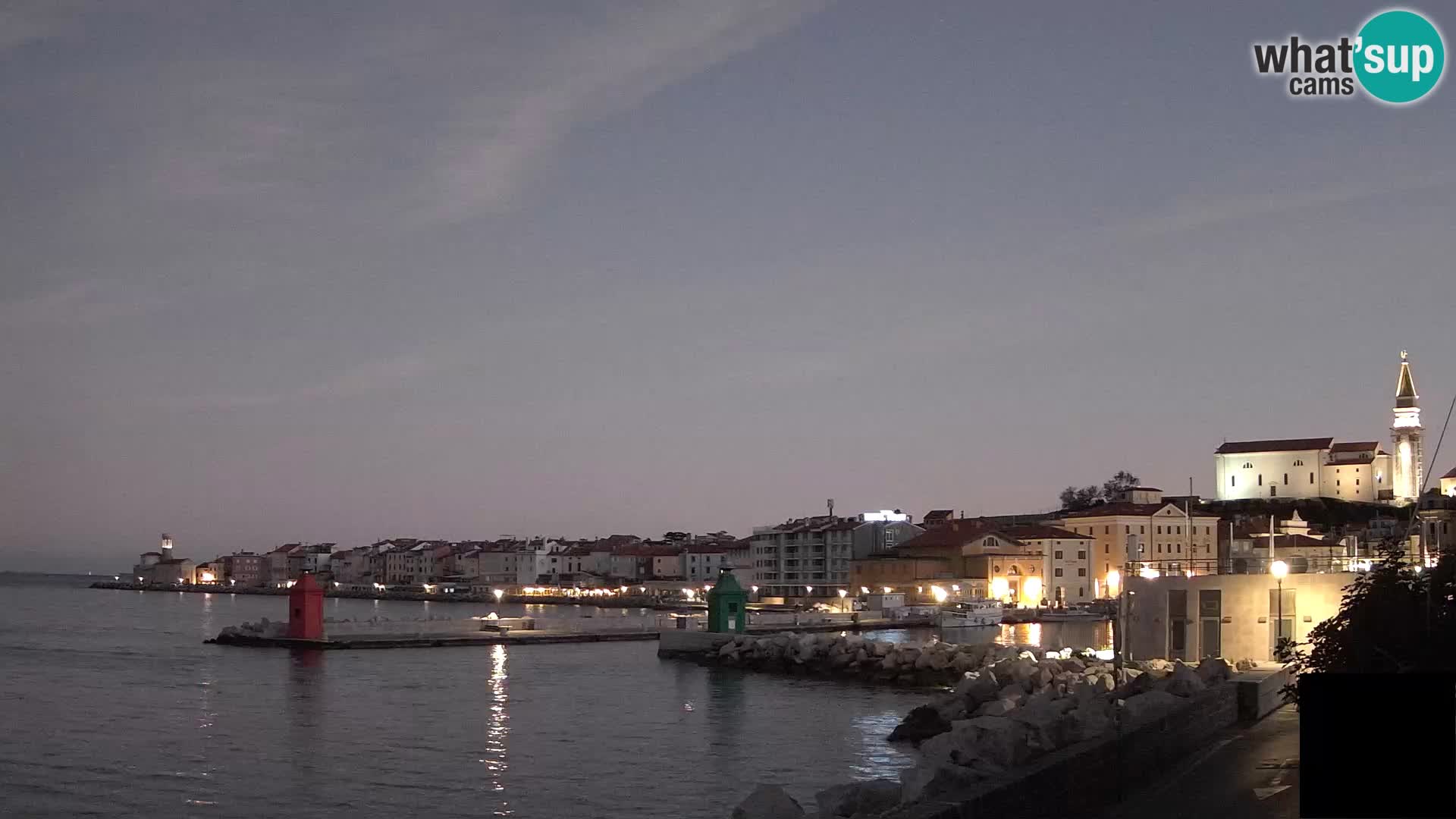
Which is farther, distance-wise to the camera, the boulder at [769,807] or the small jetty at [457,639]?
the small jetty at [457,639]

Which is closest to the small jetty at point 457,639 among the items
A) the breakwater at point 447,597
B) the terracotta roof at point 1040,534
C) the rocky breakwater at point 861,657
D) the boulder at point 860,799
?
the rocky breakwater at point 861,657

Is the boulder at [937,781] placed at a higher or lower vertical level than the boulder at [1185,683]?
lower

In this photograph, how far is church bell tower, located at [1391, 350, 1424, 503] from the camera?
93.8m

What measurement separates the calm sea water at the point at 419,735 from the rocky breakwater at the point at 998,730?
69.8 inches

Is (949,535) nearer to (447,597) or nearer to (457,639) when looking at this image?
(457,639)

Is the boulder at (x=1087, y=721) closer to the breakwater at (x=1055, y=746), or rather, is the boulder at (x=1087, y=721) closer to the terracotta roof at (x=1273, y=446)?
the breakwater at (x=1055, y=746)

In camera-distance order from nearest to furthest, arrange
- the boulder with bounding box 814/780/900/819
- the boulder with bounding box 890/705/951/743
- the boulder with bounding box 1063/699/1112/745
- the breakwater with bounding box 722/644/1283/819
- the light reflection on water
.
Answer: the breakwater with bounding box 722/644/1283/819 → the boulder with bounding box 814/780/900/819 → the boulder with bounding box 1063/699/1112/745 → the light reflection on water → the boulder with bounding box 890/705/951/743

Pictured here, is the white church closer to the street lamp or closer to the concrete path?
the street lamp

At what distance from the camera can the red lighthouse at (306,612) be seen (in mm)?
43844

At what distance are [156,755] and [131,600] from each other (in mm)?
106078

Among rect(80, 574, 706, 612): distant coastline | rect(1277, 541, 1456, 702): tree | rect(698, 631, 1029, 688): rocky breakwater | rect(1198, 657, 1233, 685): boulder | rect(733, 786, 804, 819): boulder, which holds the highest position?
rect(1277, 541, 1456, 702): tree

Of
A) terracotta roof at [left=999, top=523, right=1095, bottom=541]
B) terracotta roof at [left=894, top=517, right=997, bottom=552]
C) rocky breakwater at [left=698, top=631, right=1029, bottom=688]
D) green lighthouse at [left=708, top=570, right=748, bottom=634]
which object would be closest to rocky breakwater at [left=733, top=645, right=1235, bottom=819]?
rocky breakwater at [left=698, top=631, right=1029, bottom=688]

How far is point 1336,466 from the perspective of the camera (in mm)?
96688

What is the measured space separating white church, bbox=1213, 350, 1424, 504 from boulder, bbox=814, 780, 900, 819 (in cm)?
9152
